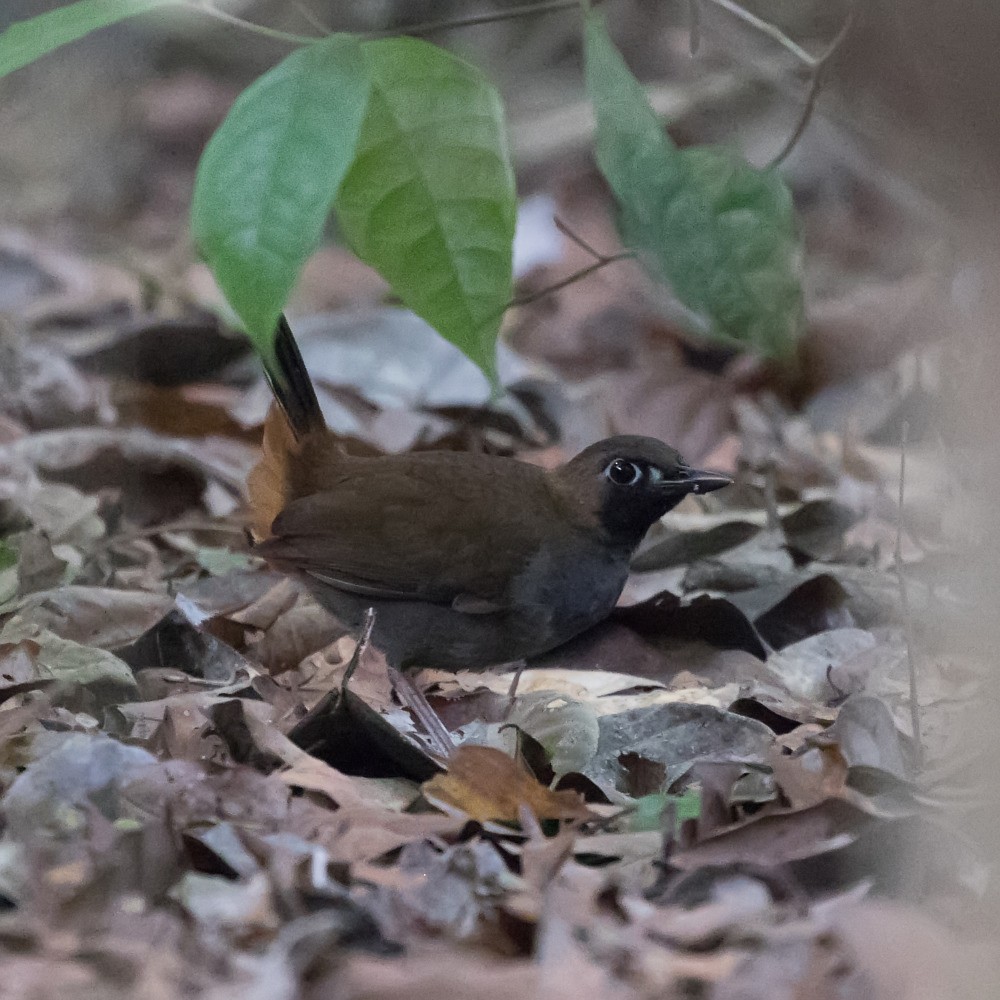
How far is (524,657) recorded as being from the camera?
4.11 meters

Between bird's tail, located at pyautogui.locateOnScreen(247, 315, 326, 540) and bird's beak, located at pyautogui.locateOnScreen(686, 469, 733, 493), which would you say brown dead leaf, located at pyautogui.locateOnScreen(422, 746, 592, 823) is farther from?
bird's tail, located at pyautogui.locateOnScreen(247, 315, 326, 540)

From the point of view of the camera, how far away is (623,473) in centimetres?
414

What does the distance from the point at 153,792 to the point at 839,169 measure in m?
7.68

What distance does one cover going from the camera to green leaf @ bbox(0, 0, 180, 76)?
8.86 feet

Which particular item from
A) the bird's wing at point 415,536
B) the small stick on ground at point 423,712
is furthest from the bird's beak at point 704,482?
the small stick on ground at point 423,712

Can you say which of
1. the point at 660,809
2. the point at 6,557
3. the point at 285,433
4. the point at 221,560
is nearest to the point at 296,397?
the point at 285,433

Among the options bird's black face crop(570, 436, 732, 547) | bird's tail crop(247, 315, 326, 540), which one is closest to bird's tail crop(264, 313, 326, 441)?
bird's tail crop(247, 315, 326, 540)

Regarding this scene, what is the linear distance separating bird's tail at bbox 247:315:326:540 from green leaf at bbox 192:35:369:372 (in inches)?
58.3

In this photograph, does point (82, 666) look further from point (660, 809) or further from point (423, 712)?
point (660, 809)

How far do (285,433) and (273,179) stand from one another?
1.72 meters

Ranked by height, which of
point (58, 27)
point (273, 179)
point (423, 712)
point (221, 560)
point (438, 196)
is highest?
point (58, 27)

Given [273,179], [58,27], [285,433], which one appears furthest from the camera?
[285,433]

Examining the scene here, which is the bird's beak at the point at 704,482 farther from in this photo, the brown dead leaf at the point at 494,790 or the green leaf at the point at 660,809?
the brown dead leaf at the point at 494,790

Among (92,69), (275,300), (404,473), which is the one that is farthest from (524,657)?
(92,69)
